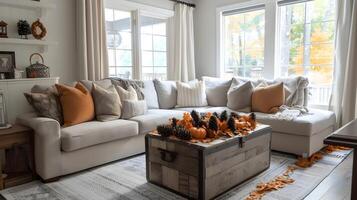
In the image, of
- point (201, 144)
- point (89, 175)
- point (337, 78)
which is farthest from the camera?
point (337, 78)

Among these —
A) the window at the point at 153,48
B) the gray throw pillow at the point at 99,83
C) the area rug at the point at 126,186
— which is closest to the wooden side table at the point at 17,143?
the area rug at the point at 126,186

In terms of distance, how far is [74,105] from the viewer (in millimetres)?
2885

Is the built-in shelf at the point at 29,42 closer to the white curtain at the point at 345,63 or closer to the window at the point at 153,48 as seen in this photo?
the window at the point at 153,48

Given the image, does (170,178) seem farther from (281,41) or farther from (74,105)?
(281,41)

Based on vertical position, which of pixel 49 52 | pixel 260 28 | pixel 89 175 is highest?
pixel 260 28

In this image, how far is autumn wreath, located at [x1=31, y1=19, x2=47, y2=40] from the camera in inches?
127

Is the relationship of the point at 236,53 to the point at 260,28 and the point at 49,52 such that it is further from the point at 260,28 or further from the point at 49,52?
the point at 49,52

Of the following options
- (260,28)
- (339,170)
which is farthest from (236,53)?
(339,170)

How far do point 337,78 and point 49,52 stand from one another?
3.84 metres

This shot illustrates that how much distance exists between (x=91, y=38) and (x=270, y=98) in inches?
97.7

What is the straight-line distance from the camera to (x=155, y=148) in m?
2.36

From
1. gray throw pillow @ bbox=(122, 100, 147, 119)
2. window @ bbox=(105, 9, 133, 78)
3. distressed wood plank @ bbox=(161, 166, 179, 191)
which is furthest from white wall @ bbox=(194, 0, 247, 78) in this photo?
distressed wood plank @ bbox=(161, 166, 179, 191)

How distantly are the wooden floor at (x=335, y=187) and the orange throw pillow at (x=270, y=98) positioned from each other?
1056 millimetres

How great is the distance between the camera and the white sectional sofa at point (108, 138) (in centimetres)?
251
